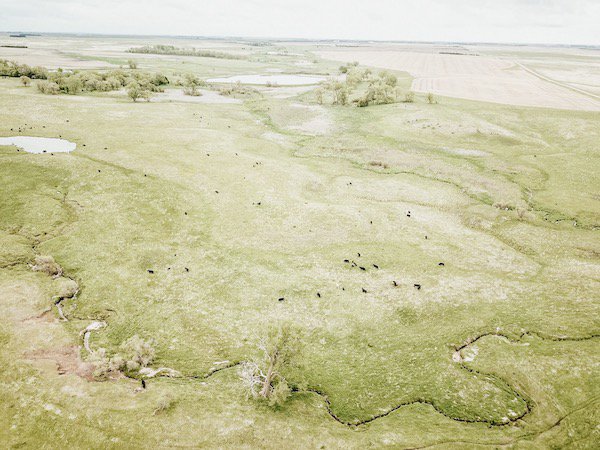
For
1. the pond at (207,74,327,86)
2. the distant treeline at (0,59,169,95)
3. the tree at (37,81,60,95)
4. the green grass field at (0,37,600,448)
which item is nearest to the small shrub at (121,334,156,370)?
the green grass field at (0,37,600,448)

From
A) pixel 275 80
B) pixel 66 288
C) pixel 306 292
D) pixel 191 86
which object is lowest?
pixel 306 292

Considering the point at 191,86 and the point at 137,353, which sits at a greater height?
the point at 191,86

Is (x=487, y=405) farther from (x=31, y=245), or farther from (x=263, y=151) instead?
(x=263, y=151)

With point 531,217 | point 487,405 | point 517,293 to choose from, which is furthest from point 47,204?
point 531,217

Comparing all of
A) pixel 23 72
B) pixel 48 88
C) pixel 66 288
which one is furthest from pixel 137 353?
pixel 23 72

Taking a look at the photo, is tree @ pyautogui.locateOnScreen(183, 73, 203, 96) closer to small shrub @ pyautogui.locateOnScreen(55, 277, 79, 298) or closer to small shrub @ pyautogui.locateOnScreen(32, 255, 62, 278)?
small shrub @ pyautogui.locateOnScreen(32, 255, 62, 278)

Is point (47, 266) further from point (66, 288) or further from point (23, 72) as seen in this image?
point (23, 72)
